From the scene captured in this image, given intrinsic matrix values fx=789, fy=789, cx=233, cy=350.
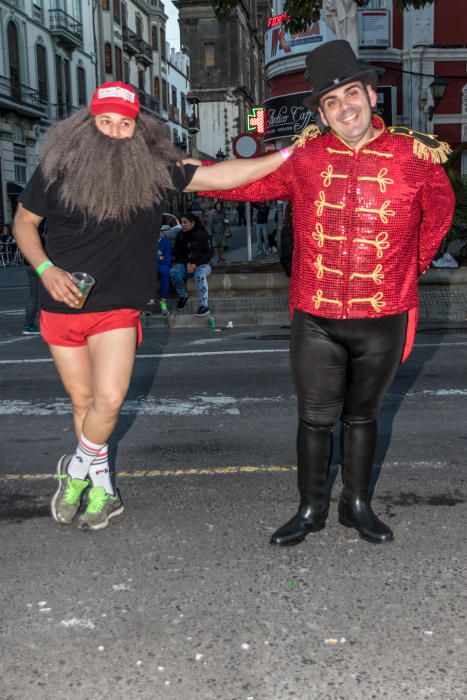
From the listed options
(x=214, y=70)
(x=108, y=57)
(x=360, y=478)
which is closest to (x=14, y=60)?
(x=108, y=57)

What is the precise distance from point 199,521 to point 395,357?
47.9 inches

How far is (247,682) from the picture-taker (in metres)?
2.38

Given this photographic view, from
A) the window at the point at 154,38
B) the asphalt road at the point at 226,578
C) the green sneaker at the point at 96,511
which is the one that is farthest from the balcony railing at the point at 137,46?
the green sneaker at the point at 96,511

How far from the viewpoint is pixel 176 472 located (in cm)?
450

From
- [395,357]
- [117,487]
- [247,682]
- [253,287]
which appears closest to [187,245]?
[253,287]

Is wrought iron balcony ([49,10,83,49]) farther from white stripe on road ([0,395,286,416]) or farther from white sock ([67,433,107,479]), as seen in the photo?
white sock ([67,433,107,479])

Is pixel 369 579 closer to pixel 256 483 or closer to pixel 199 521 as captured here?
pixel 199 521

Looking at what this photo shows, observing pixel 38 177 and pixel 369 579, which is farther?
pixel 38 177

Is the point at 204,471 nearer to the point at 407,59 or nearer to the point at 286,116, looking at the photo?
the point at 407,59

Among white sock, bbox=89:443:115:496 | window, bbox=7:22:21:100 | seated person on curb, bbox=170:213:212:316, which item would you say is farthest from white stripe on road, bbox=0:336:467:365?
window, bbox=7:22:21:100

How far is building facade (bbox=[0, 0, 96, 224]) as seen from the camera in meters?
36.4

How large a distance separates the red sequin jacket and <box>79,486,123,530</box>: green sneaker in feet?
4.22

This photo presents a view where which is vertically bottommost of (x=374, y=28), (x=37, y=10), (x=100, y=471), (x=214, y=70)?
(x=100, y=471)

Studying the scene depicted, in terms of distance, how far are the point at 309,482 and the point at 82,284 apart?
4.22 feet
